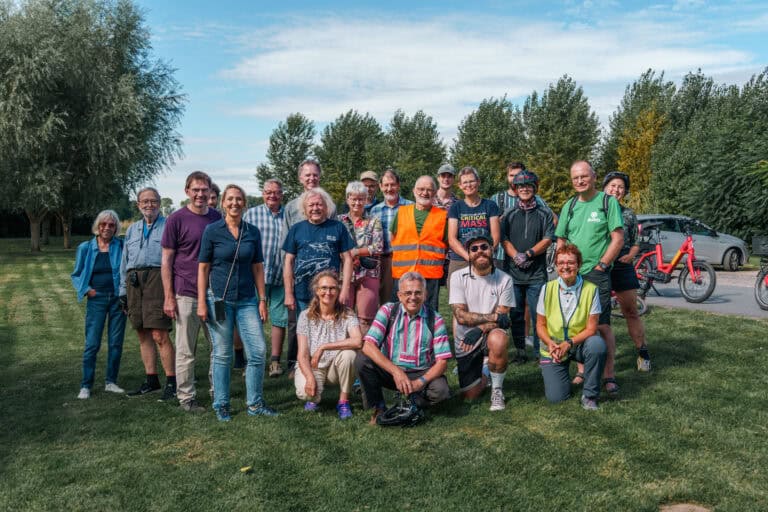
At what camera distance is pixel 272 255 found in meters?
6.36

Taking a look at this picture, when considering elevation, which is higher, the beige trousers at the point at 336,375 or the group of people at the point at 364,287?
the group of people at the point at 364,287

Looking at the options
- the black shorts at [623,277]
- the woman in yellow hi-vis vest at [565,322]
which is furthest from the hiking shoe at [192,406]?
the black shorts at [623,277]

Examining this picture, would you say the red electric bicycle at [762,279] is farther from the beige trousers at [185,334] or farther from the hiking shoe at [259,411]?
the beige trousers at [185,334]

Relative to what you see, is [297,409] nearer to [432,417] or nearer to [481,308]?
[432,417]

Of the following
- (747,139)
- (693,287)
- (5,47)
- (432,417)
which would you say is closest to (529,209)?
(432,417)

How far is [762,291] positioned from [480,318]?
287 inches

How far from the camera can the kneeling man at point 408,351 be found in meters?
4.91

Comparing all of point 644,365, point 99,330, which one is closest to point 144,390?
point 99,330

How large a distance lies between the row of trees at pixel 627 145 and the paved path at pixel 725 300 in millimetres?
3252

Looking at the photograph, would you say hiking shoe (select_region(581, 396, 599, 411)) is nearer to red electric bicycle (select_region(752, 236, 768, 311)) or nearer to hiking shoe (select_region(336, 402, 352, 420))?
hiking shoe (select_region(336, 402, 352, 420))

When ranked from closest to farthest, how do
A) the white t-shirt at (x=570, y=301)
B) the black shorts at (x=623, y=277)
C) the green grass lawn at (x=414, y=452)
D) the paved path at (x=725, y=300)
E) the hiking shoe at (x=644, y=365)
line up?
1. the green grass lawn at (x=414, y=452)
2. the white t-shirt at (x=570, y=301)
3. the black shorts at (x=623, y=277)
4. the hiking shoe at (x=644, y=365)
5. the paved path at (x=725, y=300)

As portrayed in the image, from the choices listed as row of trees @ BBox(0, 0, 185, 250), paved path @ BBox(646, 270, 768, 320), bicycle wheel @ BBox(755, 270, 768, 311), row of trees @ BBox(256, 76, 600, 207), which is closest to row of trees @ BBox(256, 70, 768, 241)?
row of trees @ BBox(256, 76, 600, 207)

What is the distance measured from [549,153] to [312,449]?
132 ft

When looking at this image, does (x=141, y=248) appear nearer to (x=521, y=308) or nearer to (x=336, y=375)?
(x=336, y=375)
